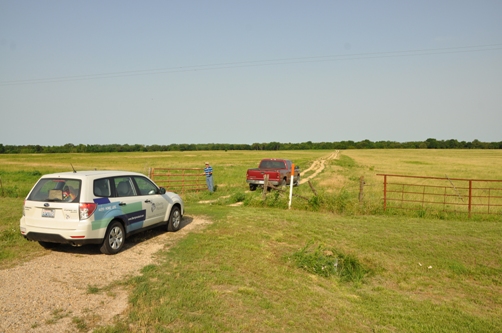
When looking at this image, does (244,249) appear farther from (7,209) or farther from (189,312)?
(7,209)

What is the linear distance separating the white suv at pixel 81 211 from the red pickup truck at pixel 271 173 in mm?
12566

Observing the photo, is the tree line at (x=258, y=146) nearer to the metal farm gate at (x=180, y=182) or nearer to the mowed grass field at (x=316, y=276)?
the metal farm gate at (x=180, y=182)

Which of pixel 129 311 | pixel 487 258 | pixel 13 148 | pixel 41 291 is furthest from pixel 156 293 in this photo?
pixel 13 148

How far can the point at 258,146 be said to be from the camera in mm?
152125


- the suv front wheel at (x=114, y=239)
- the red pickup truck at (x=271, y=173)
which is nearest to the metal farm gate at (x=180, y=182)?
the red pickup truck at (x=271, y=173)

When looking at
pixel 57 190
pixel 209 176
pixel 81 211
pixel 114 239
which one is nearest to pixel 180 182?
pixel 209 176

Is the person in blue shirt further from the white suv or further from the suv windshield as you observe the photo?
the suv windshield

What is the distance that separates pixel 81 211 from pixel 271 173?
46.1 ft

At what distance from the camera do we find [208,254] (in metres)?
7.83

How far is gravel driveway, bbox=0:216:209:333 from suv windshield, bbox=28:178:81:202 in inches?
Answer: 43.7

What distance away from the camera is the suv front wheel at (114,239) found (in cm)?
746

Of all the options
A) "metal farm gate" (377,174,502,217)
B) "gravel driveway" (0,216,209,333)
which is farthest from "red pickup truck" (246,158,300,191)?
"gravel driveway" (0,216,209,333)

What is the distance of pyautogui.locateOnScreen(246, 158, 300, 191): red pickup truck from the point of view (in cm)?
2052

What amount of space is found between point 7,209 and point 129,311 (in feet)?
36.2
